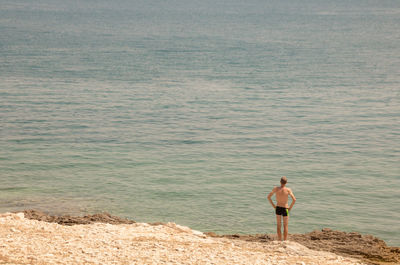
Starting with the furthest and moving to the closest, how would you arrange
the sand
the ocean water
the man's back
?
1. the ocean water
2. the man's back
3. the sand

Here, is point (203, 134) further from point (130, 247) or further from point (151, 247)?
point (130, 247)

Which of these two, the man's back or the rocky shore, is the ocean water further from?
the man's back

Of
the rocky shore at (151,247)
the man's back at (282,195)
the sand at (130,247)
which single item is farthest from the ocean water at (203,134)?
the sand at (130,247)

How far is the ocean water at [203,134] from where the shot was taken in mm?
23703

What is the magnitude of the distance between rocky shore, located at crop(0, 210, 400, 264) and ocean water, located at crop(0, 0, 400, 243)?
4521 mm

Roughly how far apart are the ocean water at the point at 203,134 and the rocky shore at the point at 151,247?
4.52m

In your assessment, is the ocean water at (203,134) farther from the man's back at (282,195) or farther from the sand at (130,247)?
the sand at (130,247)

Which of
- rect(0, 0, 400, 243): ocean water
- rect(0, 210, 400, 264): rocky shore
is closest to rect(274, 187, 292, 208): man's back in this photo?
rect(0, 210, 400, 264): rocky shore

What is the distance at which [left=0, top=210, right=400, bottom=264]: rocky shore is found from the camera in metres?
13.3

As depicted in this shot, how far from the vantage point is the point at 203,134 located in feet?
116

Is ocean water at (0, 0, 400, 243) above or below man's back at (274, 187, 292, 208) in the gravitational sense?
above

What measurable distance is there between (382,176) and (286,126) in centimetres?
1091

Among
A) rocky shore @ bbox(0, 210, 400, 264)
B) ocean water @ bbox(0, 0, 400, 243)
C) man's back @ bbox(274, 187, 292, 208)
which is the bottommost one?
rocky shore @ bbox(0, 210, 400, 264)

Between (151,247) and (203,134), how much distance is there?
21420 mm
